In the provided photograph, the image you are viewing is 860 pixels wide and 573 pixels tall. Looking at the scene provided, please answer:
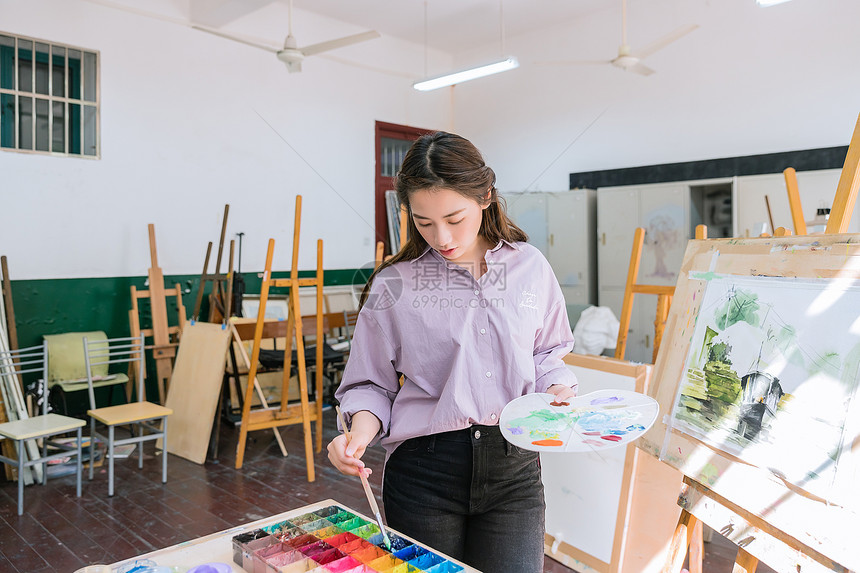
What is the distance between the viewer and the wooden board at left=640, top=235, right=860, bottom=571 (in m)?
1.20

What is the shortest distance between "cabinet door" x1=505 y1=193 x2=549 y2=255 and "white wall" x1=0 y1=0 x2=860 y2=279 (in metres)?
0.53

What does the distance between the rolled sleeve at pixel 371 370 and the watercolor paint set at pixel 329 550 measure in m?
0.22

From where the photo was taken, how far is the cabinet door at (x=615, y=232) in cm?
655

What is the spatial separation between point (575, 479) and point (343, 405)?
1664 millimetres

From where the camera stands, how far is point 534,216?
720cm

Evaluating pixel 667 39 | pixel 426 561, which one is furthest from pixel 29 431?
pixel 667 39

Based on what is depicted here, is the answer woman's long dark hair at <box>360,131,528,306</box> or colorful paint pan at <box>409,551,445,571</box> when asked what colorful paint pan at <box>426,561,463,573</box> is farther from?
woman's long dark hair at <box>360,131,528,306</box>

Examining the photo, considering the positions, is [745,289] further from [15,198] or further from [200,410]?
[15,198]

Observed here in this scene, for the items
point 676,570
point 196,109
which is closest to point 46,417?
point 196,109

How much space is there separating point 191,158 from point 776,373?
5674 millimetres

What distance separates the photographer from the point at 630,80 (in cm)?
689

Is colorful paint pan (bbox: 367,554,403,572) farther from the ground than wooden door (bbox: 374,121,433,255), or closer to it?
closer to it

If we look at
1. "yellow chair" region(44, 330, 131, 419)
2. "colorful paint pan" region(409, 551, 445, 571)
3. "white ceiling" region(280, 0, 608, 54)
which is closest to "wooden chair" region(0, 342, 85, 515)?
"yellow chair" region(44, 330, 131, 419)

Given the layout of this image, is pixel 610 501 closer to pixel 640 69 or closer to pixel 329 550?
pixel 329 550
